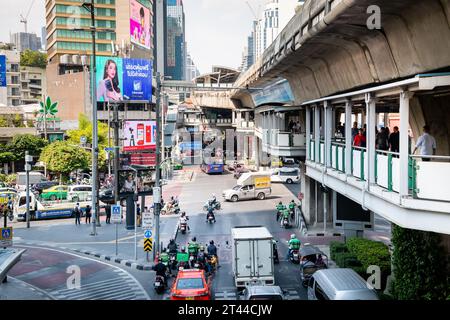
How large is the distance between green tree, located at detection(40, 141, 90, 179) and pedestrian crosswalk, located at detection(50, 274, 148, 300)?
97.7 ft

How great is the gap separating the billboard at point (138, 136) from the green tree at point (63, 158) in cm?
498

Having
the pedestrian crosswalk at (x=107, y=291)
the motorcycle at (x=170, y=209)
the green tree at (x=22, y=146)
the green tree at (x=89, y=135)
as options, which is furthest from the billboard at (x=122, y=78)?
the pedestrian crosswalk at (x=107, y=291)

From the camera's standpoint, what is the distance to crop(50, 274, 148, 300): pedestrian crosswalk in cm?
1533

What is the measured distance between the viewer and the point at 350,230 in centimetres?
2050

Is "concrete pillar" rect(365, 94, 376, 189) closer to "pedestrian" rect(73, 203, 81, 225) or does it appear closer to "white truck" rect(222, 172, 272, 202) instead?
"pedestrian" rect(73, 203, 81, 225)

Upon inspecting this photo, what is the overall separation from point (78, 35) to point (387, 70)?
1567 inches

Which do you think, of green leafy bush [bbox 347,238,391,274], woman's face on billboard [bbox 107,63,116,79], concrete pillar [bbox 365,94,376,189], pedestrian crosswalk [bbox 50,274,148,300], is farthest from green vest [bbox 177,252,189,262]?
woman's face on billboard [bbox 107,63,116,79]

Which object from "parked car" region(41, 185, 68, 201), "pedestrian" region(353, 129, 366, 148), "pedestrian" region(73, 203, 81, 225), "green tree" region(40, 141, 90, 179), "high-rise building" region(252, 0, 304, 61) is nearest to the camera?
"pedestrian" region(353, 129, 366, 148)

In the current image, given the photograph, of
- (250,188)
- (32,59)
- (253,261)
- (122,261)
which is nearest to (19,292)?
(122,261)

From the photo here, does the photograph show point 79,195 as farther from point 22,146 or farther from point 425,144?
point 425,144

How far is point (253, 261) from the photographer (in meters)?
16.1

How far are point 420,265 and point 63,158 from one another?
38.5 meters

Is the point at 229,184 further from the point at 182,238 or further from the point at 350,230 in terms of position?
the point at 350,230
